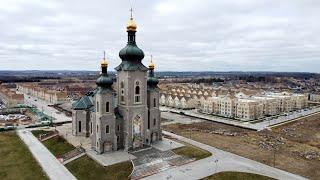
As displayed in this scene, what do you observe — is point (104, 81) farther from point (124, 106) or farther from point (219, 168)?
point (219, 168)

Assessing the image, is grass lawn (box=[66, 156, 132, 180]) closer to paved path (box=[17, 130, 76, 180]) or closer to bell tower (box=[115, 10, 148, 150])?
paved path (box=[17, 130, 76, 180])

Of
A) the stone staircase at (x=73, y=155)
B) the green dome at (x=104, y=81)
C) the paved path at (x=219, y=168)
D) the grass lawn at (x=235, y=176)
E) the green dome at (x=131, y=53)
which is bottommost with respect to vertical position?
the grass lawn at (x=235, y=176)

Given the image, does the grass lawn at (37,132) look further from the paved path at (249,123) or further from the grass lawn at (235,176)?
the grass lawn at (235,176)

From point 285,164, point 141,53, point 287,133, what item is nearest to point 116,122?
point 141,53

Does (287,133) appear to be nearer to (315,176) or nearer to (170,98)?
(315,176)

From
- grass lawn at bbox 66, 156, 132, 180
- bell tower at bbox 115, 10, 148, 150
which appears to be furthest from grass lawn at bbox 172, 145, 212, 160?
grass lawn at bbox 66, 156, 132, 180

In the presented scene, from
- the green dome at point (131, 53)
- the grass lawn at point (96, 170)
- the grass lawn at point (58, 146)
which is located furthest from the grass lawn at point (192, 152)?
the grass lawn at point (58, 146)

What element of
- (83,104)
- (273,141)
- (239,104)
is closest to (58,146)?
(83,104)
